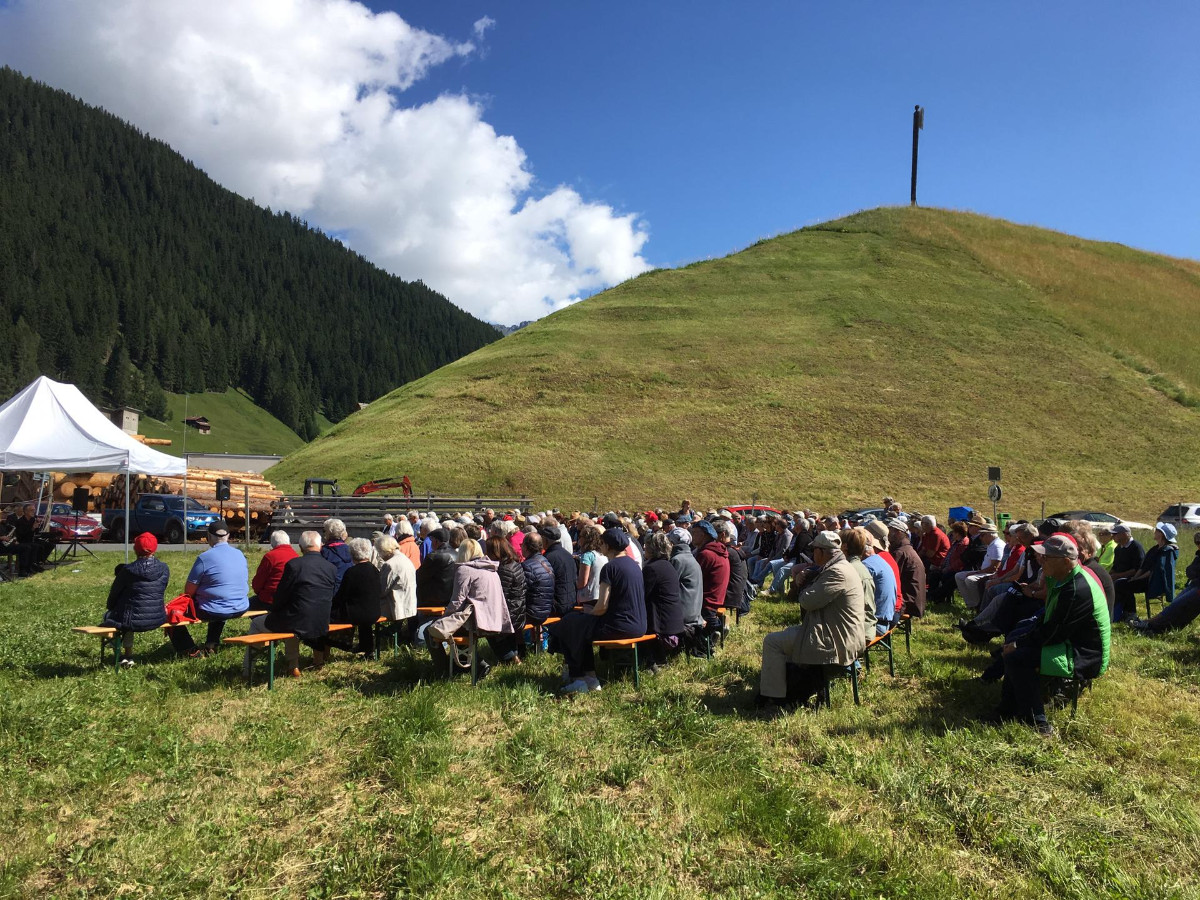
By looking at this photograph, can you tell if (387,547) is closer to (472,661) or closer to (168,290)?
(472,661)

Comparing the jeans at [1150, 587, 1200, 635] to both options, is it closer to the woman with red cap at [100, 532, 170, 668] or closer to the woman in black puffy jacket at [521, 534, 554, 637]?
the woman in black puffy jacket at [521, 534, 554, 637]

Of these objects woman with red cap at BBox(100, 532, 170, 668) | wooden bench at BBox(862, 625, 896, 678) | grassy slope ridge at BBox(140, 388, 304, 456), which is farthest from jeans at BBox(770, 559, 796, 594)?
grassy slope ridge at BBox(140, 388, 304, 456)

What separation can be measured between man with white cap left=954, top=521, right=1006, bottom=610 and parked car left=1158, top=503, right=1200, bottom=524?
776 inches

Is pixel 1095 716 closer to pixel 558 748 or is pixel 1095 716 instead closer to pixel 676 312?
pixel 558 748

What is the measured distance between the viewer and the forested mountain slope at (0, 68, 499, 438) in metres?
121

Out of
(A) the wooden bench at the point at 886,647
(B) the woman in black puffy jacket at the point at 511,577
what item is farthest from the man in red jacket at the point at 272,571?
(A) the wooden bench at the point at 886,647

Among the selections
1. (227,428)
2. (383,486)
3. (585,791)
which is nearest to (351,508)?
(383,486)

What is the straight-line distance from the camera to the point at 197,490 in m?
28.3

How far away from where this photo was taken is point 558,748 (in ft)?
17.9

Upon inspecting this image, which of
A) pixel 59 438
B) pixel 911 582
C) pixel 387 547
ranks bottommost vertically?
pixel 911 582

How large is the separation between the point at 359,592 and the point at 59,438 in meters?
12.1

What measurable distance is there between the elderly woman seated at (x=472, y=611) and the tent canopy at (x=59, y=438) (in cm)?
1234

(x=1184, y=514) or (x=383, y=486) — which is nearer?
(x=1184, y=514)

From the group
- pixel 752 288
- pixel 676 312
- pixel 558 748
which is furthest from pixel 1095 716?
pixel 752 288
